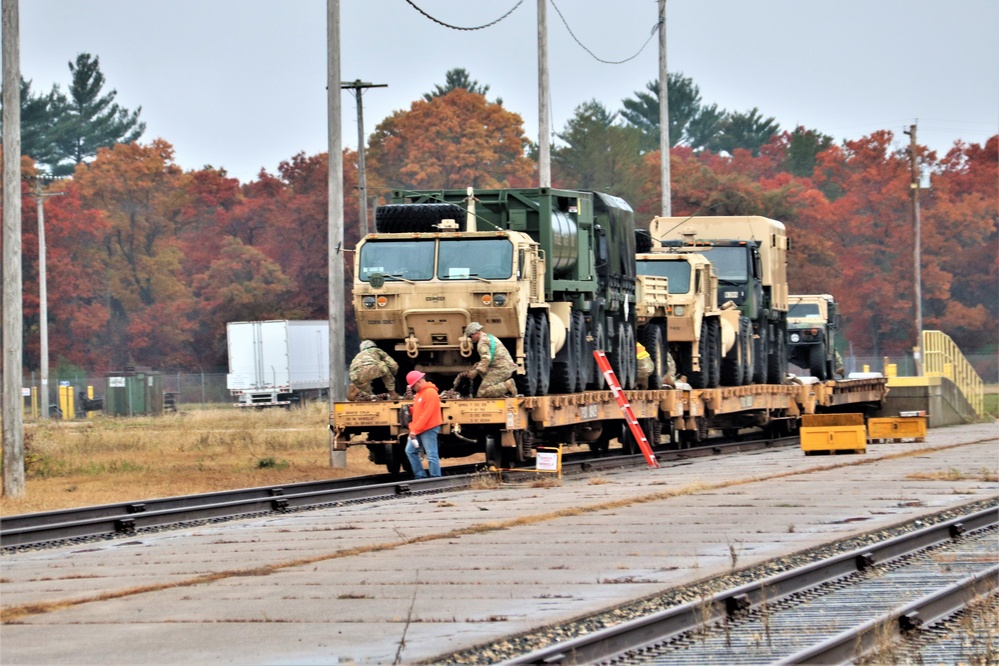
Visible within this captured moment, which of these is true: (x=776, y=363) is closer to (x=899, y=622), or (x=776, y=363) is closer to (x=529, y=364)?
(x=529, y=364)

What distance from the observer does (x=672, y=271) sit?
103ft

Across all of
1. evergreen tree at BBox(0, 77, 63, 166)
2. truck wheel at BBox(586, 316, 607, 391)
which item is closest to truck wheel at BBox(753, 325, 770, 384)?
truck wheel at BBox(586, 316, 607, 391)

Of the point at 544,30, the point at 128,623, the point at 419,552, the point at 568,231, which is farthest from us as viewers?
the point at 544,30

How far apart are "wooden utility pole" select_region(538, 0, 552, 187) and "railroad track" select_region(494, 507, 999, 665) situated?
21.7m

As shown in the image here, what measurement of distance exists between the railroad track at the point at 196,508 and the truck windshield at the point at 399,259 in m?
2.89

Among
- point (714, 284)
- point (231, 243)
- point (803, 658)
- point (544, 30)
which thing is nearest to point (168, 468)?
point (714, 284)

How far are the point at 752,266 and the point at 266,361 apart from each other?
3211cm

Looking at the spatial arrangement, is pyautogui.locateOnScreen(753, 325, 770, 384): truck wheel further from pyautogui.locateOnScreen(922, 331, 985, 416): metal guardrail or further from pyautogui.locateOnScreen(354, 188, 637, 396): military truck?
pyautogui.locateOnScreen(922, 331, 985, 416): metal guardrail

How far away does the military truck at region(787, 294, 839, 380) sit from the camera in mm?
42781

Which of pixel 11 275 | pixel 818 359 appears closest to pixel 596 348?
pixel 11 275

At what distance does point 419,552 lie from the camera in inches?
564

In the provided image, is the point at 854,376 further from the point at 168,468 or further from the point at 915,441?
the point at 168,468

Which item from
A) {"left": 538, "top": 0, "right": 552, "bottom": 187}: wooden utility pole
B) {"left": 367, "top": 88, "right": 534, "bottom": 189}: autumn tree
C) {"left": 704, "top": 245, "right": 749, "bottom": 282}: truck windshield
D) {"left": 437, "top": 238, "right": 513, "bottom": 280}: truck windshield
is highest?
{"left": 367, "top": 88, "right": 534, "bottom": 189}: autumn tree

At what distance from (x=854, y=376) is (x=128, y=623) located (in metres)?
32.7
